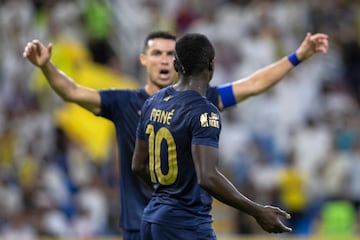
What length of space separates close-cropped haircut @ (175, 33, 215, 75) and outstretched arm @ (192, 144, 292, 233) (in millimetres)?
460

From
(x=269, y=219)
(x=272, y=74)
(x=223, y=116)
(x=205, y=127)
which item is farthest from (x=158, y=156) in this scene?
(x=223, y=116)

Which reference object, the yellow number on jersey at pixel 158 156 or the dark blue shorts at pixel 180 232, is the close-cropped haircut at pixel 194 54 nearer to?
the yellow number on jersey at pixel 158 156

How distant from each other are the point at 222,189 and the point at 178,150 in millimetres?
350

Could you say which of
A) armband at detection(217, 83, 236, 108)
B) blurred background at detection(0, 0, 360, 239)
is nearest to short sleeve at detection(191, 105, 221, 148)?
armband at detection(217, 83, 236, 108)

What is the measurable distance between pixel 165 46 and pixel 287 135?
637cm

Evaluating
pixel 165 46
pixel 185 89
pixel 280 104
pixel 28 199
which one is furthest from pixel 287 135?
pixel 185 89

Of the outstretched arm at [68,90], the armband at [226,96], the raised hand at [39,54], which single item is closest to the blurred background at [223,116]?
the armband at [226,96]

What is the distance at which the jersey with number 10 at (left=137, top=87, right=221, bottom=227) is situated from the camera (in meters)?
5.70

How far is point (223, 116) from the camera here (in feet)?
45.4

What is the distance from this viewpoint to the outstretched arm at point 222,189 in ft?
18.3

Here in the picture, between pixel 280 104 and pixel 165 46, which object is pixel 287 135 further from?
pixel 165 46

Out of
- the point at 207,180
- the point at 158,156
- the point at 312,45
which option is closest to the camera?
the point at 207,180

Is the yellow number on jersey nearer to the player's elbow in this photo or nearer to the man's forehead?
the player's elbow

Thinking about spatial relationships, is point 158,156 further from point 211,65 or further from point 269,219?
point 269,219
